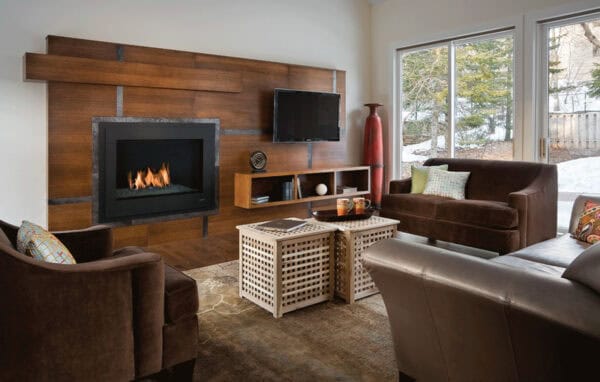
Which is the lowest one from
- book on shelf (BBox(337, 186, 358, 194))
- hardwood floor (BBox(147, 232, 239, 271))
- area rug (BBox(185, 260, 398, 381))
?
area rug (BBox(185, 260, 398, 381))

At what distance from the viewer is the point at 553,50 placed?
4660 millimetres

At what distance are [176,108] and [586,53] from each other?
3.81 m

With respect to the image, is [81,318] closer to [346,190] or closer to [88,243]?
[88,243]

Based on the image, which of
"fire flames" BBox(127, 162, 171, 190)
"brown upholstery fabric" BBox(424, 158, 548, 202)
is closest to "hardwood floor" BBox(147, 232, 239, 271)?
"fire flames" BBox(127, 162, 171, 190)

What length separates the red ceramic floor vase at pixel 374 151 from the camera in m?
5.86

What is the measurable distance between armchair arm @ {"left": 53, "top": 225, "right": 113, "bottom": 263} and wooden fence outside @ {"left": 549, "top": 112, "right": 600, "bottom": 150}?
4197mm

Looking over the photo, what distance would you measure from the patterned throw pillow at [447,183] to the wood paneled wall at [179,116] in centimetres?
126

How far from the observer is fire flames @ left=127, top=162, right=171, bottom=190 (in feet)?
13.6

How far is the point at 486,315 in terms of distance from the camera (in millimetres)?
1419

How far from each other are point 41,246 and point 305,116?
3.64 meters

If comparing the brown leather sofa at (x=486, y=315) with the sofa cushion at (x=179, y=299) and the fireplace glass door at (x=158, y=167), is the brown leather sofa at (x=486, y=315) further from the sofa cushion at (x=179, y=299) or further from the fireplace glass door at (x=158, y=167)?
the fireplace glass door at (x=158, y=167)

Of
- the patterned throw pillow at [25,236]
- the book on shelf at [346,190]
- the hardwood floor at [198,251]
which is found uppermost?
the book on shelf at [346,190]

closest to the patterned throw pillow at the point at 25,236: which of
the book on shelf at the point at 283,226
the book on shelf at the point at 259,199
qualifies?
the book on shelf at the point at 283,226

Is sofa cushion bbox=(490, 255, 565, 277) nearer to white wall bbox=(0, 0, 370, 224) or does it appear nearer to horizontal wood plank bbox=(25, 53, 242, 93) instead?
horizontal wood plank bbox=(25, 53, 242, 93)
